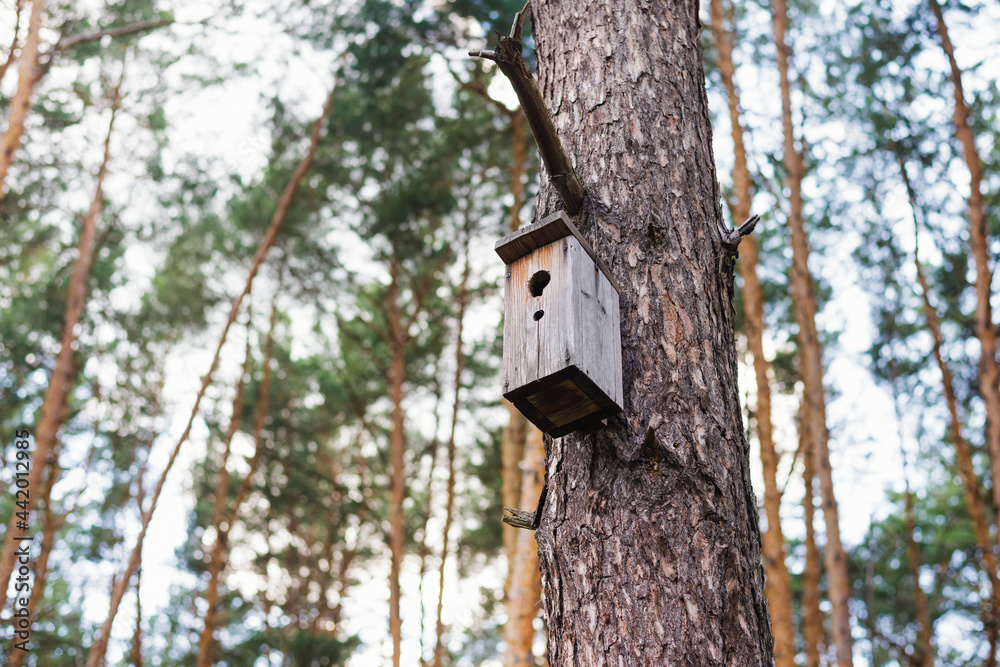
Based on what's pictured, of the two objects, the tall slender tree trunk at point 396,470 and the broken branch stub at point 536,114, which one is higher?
the tall slender tree trunk at point 396,470

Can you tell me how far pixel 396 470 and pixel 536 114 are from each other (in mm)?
7267

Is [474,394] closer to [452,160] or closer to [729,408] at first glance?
[452,160]

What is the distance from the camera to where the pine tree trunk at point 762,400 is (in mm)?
6234

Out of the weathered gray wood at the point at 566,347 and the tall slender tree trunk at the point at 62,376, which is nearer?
the weathered gray wood at the point at 566,347

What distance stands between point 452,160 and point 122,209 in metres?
4.57

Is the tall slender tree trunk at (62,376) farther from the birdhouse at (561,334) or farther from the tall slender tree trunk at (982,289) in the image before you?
the tall slender tree trunk at (982,289)

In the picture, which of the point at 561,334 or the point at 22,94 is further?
the point at 22,94

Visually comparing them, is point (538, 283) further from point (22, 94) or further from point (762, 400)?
point (22, 94)

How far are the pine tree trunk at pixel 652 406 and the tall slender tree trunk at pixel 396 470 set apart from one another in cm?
680

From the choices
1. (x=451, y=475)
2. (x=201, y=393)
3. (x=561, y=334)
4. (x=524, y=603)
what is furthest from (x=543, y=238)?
(x=451, y=475)

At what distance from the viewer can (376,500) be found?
Result: 1257 cm

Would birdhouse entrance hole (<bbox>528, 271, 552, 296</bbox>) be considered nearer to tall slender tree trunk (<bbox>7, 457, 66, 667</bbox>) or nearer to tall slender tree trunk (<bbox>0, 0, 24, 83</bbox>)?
tall slender tree trunk (<bbox>0, 0, 24, 83</bbox>)

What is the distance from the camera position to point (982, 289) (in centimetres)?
698

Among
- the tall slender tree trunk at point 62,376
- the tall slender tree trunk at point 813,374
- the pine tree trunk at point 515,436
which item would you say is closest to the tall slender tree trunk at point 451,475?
the pine tree trunk at point 515,436
